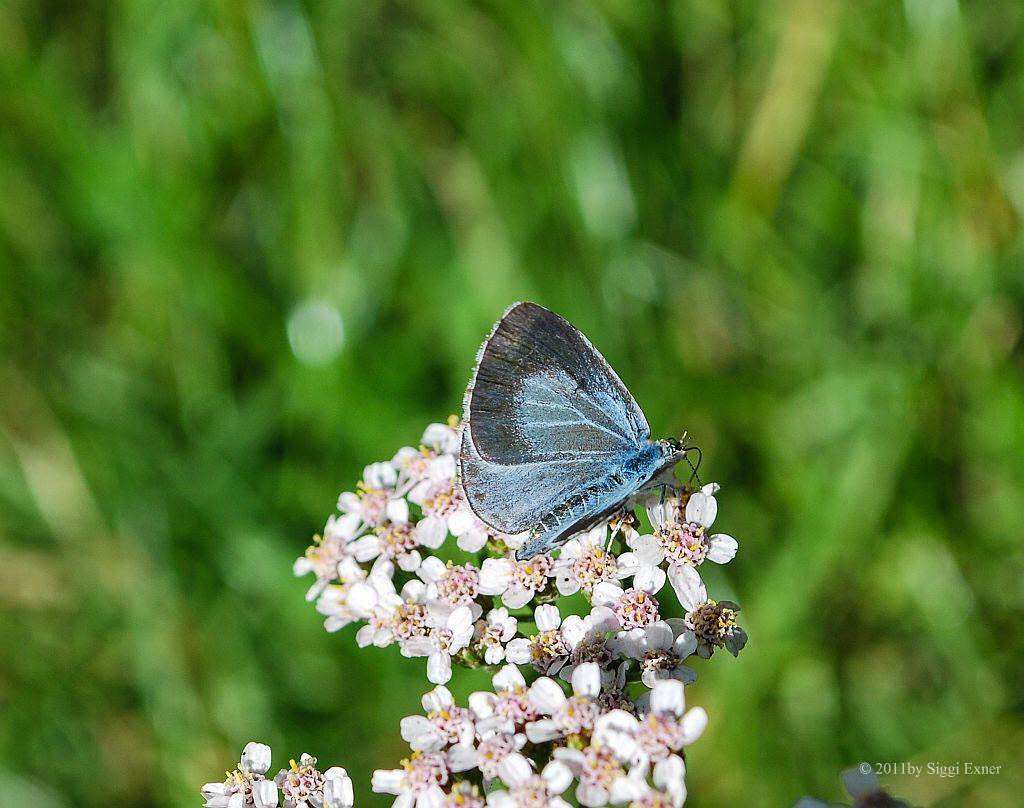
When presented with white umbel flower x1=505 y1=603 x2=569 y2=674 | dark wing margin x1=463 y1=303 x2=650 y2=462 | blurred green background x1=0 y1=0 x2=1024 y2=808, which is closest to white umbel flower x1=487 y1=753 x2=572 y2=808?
white umbel flower x1=505 y1=603 x2=569 y2=674

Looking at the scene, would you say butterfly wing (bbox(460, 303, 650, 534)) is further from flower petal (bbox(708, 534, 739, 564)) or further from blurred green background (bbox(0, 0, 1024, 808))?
blurred green background (bbox(0, 0, 1024, 808))

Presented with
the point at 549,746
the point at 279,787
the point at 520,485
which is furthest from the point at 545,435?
the point at 279,787

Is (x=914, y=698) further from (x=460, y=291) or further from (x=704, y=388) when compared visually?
(x=460, y=291)

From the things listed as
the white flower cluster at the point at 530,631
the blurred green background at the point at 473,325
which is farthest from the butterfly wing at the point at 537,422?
the blurred green background at the point at 473,325

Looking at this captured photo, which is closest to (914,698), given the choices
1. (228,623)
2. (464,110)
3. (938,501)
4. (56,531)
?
(938,501)

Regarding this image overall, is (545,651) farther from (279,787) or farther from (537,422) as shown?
(279,787)

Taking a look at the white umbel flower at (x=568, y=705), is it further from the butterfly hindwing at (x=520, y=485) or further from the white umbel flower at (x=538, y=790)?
the butterfly hindwing at (x=520, y=485)

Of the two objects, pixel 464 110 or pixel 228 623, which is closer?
pixel 228 623
